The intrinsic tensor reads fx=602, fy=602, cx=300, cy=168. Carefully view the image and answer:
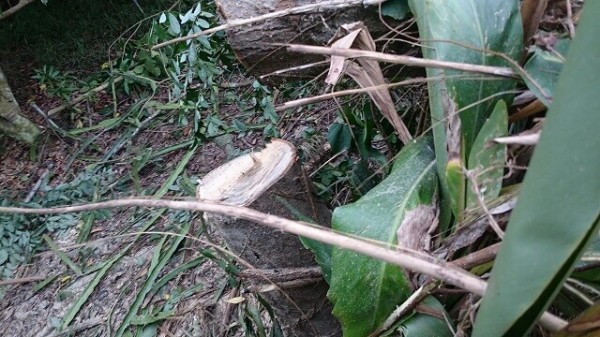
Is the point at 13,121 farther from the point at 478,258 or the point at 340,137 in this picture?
the point at 478,258

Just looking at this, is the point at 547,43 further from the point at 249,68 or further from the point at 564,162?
the point at 249,68

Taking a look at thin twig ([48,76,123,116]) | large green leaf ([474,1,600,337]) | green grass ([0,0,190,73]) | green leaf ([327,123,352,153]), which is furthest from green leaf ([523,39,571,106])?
green grass ([0,0,190,73])

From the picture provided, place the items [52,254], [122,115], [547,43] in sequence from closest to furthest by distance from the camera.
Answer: [547,43]
[52,254]
[122,115]

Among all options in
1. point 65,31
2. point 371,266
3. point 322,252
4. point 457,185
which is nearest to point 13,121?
point 65,31

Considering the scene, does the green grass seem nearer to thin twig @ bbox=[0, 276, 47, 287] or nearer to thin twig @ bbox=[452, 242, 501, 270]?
thin twig @ bbox=[0, 276, 47, 287]

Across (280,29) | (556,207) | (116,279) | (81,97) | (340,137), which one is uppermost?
(556,207)

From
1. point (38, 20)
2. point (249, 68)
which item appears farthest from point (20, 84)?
point (249, 68)
